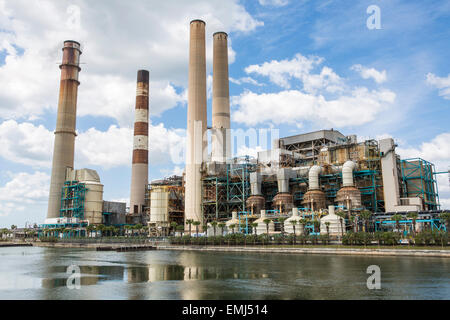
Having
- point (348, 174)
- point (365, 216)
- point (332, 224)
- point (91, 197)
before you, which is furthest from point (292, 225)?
point (91, 197)

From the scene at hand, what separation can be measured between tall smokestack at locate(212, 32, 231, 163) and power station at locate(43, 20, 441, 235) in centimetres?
31

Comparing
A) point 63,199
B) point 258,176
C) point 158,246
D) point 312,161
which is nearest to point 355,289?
point 158,246

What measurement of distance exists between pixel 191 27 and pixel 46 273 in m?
93.2

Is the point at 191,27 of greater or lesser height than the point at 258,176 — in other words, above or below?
above

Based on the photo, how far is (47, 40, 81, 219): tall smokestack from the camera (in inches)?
4897

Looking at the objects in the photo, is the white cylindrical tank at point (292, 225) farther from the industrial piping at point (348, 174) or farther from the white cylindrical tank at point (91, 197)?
the white cylindrical tank at point (91, 197)

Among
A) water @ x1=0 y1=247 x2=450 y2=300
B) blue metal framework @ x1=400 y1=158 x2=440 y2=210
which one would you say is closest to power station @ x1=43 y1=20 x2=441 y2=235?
blue metal framework @ x1=400 y1=158 x2=440 y2=210

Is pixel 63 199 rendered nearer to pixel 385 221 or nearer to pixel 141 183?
pixel 141 183

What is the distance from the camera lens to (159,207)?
115125 millimetres

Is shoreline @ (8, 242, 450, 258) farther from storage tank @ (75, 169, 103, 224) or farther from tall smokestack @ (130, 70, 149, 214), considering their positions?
tall smokestack @ (130, 70, 149, 214)

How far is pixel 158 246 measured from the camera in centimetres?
8656

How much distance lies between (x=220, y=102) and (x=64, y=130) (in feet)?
171
